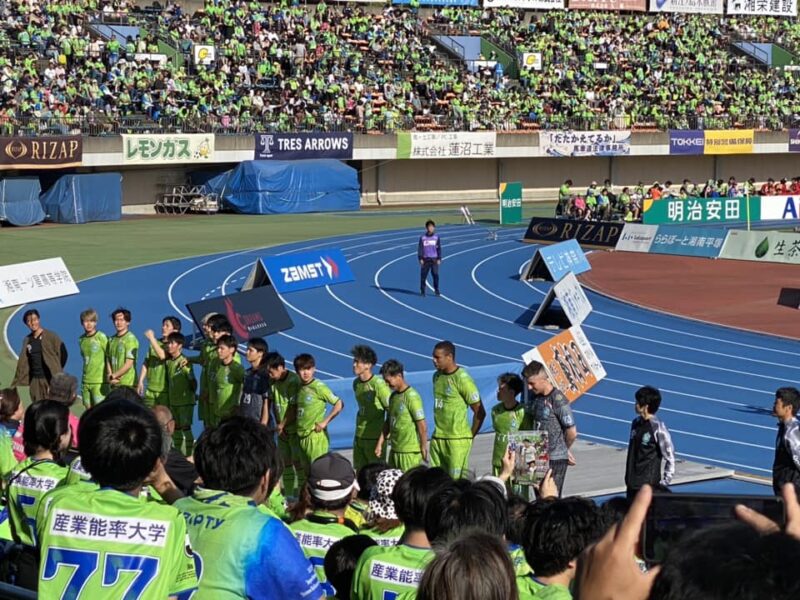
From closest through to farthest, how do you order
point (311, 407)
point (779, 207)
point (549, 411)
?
point (549, 411) < point (311, 407) < point (779, 207)

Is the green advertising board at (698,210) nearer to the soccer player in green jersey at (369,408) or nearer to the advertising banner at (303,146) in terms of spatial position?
the advertising banner at (303,146)

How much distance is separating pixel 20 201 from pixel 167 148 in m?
5.75

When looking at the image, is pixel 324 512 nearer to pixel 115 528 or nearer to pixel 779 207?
pixel 115 528

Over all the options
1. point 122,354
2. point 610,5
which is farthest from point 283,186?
point 122,354

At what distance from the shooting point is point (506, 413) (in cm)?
1045

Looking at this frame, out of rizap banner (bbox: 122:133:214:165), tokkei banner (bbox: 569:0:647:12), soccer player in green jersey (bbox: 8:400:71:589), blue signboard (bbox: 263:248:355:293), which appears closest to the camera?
soccer player in green jersey (bbox: 8:400:71:589)

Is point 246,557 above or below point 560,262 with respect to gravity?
above

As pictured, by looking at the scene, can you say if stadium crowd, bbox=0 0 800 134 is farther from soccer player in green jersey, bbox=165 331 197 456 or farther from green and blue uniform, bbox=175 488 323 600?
green and blue uniform, bbox=175 488 323 600

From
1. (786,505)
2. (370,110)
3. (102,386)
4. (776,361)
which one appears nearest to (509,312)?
(776,361)

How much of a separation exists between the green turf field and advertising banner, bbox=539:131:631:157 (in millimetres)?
3903

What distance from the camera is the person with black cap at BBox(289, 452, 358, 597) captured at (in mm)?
5141

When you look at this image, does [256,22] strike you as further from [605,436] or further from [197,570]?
[197,570]

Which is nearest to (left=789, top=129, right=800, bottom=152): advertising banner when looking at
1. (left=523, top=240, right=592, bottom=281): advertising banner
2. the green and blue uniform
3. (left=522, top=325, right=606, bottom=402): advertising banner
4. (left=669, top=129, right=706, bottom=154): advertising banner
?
→ (left=669, top=129, right=706, bottom=154): advertising banner

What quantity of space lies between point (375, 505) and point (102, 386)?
949cm
